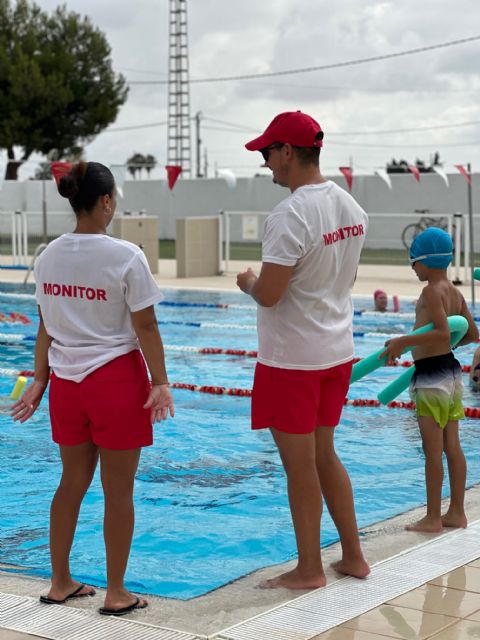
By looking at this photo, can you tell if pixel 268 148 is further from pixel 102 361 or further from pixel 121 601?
pixel 121 601

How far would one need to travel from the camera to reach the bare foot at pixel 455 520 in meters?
5.30

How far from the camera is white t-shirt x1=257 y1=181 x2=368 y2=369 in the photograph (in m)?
4.31

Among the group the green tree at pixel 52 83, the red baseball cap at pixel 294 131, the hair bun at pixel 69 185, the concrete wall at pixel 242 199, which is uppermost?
the green tree at pixel 52 83

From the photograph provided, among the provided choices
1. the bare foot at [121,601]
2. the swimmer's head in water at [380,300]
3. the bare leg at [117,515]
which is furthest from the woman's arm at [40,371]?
the swimmer's head in water at [380,300]

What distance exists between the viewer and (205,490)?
6781 millimetres

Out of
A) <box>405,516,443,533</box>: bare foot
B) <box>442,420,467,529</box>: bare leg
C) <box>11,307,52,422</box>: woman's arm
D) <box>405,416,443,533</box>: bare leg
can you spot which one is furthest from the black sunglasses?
<box>405,516,443,533</box>: bare foot

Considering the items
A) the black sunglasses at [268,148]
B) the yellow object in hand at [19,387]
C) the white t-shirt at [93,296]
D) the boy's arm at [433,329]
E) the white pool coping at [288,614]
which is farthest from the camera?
the yellow object in hand at [19,387]

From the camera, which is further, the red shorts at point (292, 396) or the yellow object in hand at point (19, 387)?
the yellow object in hand at point (19, 387)

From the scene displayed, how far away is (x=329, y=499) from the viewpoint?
456cm

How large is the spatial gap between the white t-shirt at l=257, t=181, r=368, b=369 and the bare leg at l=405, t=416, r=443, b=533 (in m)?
0.99

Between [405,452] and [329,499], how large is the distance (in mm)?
3359

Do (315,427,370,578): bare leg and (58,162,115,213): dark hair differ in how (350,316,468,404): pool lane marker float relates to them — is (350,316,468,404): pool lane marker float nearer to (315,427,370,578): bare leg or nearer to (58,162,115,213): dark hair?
(315,427,370,578): bare leg

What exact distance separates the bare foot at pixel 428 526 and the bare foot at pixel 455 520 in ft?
0.22

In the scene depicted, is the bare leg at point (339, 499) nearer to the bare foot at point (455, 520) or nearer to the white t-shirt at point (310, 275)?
the white t-shirt at point (310, 275)
